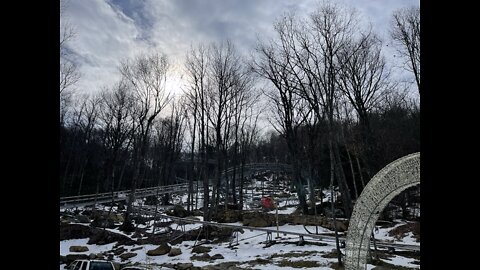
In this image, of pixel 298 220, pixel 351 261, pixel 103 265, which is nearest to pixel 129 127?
pixel 298 220

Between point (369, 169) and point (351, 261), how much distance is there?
1280 centimetres

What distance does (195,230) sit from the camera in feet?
69.5

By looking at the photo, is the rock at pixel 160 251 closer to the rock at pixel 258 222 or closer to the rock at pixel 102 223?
the rock at pixel 258 222

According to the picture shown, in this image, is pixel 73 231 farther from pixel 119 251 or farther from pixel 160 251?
pixel 160 251

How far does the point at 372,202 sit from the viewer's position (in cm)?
847

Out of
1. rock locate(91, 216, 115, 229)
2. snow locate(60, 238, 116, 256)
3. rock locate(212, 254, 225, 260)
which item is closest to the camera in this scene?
rock locate(212, 254, 225, 260)

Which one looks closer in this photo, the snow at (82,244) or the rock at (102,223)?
the snow at (82,244)

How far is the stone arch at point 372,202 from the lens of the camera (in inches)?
300

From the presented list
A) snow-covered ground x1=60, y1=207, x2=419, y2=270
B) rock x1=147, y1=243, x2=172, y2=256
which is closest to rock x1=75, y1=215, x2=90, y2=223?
snow-covered ground x1=60, y1=207, x2=419, y2=270

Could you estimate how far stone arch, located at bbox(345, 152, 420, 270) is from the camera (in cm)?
762

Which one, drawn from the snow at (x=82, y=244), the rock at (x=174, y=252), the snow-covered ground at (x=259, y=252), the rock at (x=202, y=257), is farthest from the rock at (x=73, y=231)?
the rock at (x=202, y=257)

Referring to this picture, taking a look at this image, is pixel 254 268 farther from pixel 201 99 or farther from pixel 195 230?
pixel 201 99

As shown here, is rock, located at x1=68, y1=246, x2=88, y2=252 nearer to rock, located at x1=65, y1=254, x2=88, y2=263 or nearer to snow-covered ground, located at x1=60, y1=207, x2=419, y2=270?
snow-covered ground, located at x1=60, y1=207, x2=419, y2=270


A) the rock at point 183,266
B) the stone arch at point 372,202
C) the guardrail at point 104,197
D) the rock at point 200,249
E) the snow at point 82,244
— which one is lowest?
the snow at point 82,244
